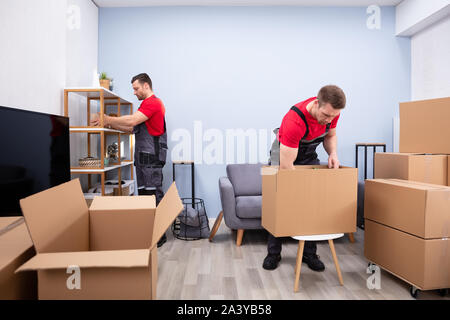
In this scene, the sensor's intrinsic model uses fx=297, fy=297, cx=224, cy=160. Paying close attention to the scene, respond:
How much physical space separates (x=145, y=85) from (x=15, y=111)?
1.51 meters

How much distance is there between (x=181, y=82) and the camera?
3604mm

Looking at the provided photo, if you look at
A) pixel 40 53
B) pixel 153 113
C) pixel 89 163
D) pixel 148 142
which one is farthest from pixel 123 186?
pixel 40 53

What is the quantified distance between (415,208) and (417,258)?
0.28 metres

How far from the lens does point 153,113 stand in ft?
8.62

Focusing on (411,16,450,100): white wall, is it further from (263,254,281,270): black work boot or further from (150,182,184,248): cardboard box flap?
(150,182,184,248): cardboard box flap

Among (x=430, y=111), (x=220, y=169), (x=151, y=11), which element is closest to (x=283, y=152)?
(x=430, y=111)

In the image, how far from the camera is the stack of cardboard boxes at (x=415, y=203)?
1.67 metres

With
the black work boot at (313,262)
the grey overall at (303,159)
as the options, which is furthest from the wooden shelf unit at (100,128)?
the black work boot at (313,262)

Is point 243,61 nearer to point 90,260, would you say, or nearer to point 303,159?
point 303,159

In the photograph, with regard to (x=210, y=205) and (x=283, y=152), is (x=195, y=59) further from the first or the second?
(x=283, y=152)

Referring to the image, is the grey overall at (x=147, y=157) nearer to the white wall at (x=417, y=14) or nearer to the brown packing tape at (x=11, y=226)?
the brown packing tape at (x=11, y=226)

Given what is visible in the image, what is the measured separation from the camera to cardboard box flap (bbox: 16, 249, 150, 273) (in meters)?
0.59
